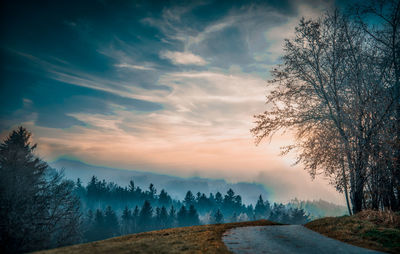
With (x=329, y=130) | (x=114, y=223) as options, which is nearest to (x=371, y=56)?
(x=329, y=130)

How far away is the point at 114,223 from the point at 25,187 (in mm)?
66239

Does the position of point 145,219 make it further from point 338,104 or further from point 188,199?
point 338,104

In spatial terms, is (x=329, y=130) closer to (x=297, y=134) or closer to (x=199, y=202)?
(x=297, y=134)

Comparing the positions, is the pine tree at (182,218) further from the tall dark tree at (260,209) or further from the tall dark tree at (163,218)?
the tall dark tree at (260,209)

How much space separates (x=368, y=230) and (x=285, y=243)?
4357 millimetres

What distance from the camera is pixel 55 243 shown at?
24.9 m

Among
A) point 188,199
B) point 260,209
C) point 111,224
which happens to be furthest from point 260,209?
point 111,224

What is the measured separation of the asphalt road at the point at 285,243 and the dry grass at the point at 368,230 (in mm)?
701

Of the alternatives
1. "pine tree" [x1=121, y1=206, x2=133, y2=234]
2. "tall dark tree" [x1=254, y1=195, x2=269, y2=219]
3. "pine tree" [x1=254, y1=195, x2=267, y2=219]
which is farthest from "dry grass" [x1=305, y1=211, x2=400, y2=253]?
"pine tree" [x1=254, y1=195, x2=267, y2=219]

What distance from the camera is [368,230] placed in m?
11.0

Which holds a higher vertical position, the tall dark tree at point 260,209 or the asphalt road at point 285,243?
the asphalt road at point 285,243

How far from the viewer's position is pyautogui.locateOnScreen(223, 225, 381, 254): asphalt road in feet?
28.6

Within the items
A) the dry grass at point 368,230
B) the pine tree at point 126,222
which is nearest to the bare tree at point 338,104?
the dry grass at point 368,230

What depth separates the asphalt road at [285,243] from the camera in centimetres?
871
